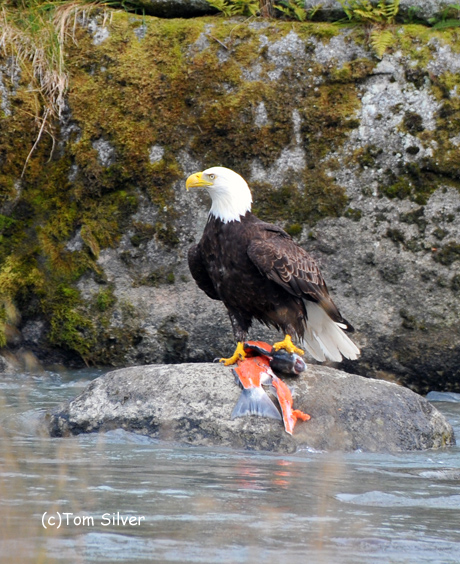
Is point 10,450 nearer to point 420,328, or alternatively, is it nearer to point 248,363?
point 248,363

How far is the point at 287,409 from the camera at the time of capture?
5.34 m

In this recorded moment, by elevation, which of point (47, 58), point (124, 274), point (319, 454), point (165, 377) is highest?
point (47, 58)

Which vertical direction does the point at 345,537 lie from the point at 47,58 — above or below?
below

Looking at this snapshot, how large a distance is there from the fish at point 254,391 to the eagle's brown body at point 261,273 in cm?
53

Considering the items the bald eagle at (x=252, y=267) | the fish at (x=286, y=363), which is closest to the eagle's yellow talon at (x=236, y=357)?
the bald eagle at (x=252, y=267)

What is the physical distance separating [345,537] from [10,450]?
2129 mm

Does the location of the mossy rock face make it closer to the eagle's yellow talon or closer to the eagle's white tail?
the eagle's white tail

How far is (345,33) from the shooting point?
308 inches

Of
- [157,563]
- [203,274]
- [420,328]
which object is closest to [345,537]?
[157,563]

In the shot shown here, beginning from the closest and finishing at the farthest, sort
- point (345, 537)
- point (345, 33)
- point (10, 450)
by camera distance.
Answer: point (345, 537) → point (10, 450) → point (345, 33)

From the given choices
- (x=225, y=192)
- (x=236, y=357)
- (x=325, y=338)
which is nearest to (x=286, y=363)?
(x=236, y=357)

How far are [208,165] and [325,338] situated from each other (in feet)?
7.08

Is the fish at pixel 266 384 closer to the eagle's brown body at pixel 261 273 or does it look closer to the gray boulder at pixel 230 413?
the gray boulder at pixel 230 413

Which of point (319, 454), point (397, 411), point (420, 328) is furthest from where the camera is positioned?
point (420, 328)
